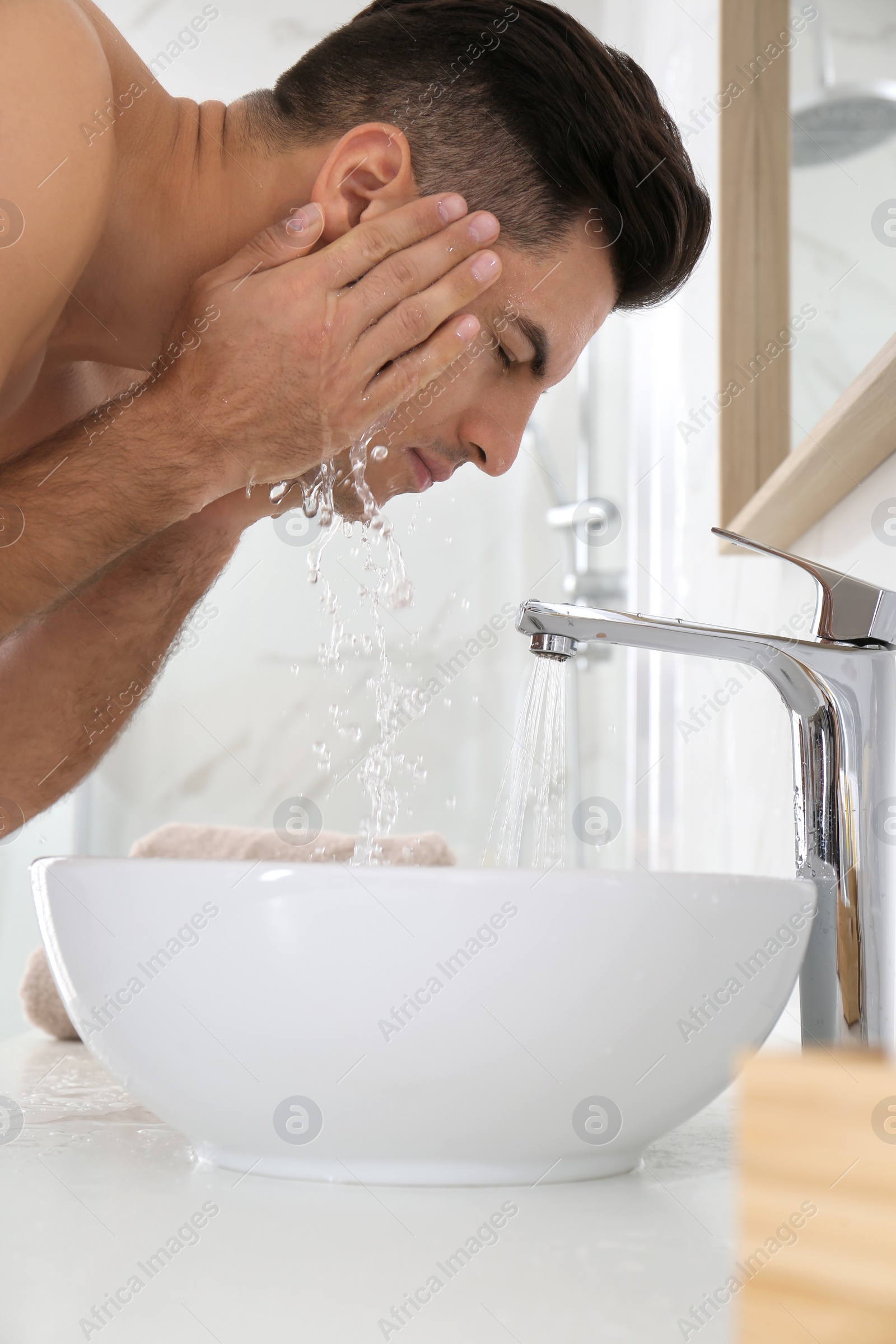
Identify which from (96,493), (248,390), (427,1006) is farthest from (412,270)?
(427,1006)

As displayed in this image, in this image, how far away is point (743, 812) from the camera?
972mm

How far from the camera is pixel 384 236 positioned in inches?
29.2

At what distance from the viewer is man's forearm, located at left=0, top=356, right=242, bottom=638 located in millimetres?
680

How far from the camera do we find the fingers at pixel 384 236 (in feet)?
2.40

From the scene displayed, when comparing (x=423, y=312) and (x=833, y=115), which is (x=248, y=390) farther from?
(x=833, y=115)

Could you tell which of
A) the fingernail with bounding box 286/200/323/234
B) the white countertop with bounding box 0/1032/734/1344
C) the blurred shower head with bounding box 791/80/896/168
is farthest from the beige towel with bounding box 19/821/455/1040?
the blurred shower head with bounding box 791/80/896/168

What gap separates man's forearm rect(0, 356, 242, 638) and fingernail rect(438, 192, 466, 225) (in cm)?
23

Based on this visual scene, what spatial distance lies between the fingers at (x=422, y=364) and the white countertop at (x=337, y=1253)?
0.49 m

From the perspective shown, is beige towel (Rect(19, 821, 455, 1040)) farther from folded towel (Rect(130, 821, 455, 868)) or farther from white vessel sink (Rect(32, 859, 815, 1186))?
white vessel sink (Rect(32, 859, 815, 1186))

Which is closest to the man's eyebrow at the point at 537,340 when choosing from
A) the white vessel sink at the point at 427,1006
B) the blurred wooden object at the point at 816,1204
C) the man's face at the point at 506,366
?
the man's face at the point at 506,366

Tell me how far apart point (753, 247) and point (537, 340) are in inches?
10.7

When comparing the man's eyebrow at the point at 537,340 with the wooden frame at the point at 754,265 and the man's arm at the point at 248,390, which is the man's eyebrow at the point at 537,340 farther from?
the wooden frame at the point at 754,265

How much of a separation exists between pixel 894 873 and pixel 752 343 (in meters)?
0.61

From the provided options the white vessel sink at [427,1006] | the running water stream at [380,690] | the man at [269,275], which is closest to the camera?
the white vessel sink at [427,1006]
